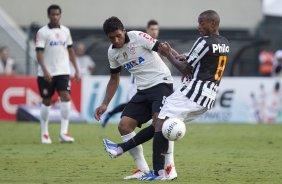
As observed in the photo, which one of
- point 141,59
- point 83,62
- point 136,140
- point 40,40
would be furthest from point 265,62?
point 136,140

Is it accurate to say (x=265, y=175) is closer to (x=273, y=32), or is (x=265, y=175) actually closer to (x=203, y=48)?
(x=203, y=48)

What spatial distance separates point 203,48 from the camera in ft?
33.8

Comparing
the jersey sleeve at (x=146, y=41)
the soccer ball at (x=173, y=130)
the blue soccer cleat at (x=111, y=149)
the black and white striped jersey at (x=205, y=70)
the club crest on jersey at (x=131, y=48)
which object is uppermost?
the jersey sleeve at (x=146, y=41)

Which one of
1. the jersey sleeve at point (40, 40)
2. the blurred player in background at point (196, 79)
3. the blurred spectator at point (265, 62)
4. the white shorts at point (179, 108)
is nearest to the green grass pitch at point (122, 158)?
the blurred player in background at point (196, 79)

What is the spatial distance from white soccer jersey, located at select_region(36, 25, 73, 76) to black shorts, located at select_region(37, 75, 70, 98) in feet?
0.34

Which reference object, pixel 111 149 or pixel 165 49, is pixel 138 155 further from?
pixel 165 49

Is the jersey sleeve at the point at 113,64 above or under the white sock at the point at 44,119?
above

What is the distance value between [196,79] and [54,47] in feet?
22.6

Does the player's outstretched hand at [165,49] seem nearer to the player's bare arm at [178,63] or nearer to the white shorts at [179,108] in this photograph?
the player's bare arm at [178,63]

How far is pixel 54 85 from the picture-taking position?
1677 centimetres

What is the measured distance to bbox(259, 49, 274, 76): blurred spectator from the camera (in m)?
26.5

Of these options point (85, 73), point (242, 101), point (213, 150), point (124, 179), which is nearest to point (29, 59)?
point (85, 73)

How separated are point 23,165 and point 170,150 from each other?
267cm

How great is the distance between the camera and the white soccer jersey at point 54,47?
16719 millimetres
